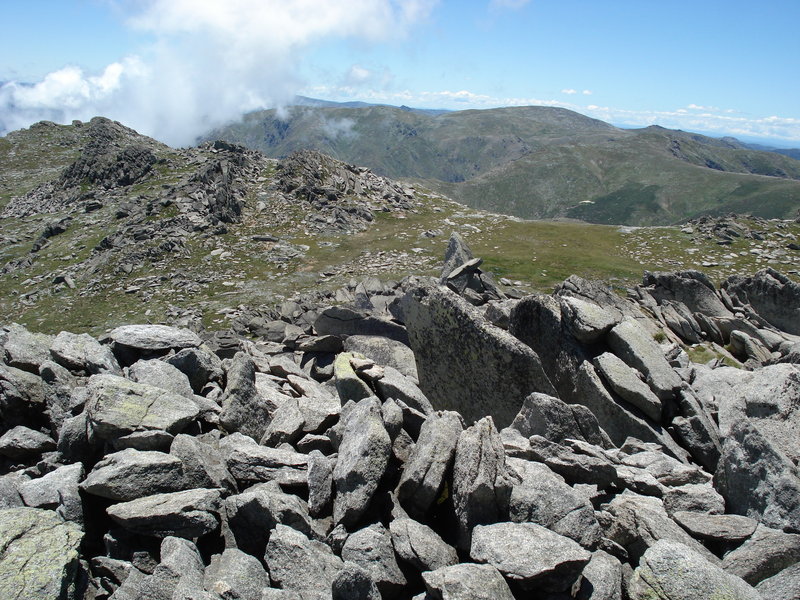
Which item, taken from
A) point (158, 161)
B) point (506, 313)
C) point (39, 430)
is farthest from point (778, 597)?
point (158, 161)

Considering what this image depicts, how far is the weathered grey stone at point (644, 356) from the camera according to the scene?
549 inches

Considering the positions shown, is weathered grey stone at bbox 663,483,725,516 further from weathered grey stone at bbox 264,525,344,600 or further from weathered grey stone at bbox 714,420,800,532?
weathered grey stone at bbox 264,525,344,600

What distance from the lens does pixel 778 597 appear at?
7.12m

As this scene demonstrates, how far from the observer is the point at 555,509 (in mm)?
8305

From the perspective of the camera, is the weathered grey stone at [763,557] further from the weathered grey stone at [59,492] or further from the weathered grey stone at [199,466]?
the weathered grey stone at [59,492]

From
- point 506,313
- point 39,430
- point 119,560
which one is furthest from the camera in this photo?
point 506,313

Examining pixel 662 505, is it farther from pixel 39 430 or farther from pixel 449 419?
pixel 39 430

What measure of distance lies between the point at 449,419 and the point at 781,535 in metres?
6.00

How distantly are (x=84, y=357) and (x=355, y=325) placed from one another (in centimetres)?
1110

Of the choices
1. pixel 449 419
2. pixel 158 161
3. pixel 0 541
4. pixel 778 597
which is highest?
pixel 158 161

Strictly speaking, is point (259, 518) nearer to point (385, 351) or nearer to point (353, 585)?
point (353, 585)

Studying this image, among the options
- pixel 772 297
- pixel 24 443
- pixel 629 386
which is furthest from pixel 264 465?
pixel 772 297

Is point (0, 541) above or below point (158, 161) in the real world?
below

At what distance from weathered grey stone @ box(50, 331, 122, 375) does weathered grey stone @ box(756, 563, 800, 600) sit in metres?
15.4
